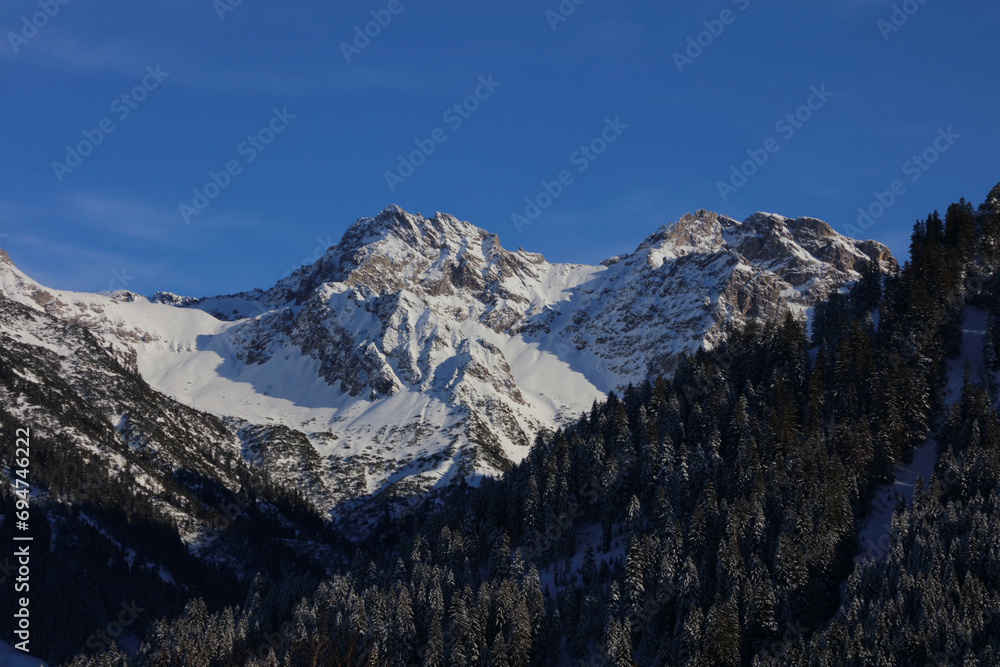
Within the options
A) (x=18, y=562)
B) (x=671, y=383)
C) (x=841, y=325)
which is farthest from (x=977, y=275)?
(x=18, y=562)

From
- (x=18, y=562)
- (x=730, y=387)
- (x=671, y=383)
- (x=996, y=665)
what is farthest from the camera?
(x=18, y=562)

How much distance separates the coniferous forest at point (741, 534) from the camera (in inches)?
3915

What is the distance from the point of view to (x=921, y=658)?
8962 centimetres

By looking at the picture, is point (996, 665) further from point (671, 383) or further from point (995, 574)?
point (671, 383)

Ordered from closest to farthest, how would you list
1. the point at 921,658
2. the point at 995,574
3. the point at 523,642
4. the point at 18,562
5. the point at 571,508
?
the point at 921,658 < the point at 995,574 < the point at 523,642 < the point at 571,508 < the point at 18,562

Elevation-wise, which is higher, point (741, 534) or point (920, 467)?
point (920, 467)

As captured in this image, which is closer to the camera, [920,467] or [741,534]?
[741,534]

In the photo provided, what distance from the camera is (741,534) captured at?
4503 inches

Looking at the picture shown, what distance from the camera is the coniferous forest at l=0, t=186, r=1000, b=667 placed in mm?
99438

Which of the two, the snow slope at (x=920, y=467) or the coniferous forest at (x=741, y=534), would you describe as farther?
the snow slope at (x=920, y=467)

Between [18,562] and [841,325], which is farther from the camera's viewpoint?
[18,562]

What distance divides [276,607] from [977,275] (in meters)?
137

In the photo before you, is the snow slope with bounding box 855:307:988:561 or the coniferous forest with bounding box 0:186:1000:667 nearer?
the coniferous forest with bounding box 0:186:1000:667

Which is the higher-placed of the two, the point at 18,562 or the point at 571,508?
the point at 571,508
